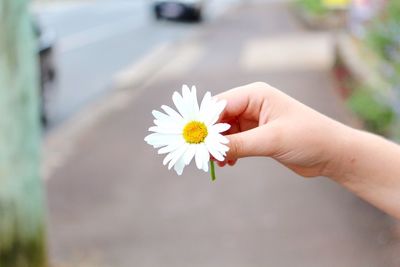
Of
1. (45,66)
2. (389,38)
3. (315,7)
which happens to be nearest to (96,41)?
(315,7)

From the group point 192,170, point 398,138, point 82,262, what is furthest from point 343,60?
point 82,262

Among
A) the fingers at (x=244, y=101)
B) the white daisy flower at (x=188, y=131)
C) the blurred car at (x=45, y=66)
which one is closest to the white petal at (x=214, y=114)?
the white daisy flower at (x=188, y=131)

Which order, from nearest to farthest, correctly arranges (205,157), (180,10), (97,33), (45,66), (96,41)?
1. (205,157)
2. (45,66)
3. (96,41)
4. (97,33)
5. (180,10)

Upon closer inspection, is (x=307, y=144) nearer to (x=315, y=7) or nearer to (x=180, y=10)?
(x=315, y=7)

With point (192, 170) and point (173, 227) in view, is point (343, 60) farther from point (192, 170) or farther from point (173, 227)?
point (173, 227)

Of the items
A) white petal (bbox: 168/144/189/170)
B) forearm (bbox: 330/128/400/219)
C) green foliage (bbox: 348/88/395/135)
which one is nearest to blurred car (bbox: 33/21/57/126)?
green foliage (bbox: 348/88/395/135)

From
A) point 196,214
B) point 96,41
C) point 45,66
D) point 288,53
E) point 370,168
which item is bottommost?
point 96,41
